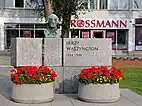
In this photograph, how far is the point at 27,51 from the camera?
1180 centimetres

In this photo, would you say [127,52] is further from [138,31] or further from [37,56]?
[37,56]

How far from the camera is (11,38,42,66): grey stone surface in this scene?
1173 centimetres

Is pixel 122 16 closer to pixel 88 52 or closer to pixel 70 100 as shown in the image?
pixel 88 52

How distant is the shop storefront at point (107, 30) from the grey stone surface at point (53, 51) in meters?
30.9

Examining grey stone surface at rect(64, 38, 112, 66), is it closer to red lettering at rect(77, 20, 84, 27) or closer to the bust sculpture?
the bust sculpture

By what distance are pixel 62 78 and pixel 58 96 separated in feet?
2.49

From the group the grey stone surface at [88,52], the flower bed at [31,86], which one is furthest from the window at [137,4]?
the flower bed at [31,86]

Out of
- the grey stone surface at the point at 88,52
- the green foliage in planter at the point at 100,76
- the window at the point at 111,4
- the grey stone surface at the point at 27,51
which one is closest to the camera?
the green foliage in planter at the point at 100,76

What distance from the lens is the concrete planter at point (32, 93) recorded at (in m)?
10.1

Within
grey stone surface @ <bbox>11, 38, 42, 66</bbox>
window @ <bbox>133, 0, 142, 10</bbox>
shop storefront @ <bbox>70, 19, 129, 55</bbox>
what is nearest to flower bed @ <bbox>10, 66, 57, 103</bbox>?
grey stone surface @ <bbox>11, 38, 42, 66</bbox>

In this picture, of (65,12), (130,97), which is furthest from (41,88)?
(65,12)

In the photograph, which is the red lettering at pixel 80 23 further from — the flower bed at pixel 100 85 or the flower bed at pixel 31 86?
the flower bed at pixel 31 86

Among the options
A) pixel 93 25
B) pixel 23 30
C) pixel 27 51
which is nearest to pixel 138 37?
pixel 93 25

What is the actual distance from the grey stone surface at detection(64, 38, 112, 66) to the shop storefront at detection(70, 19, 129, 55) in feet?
101
